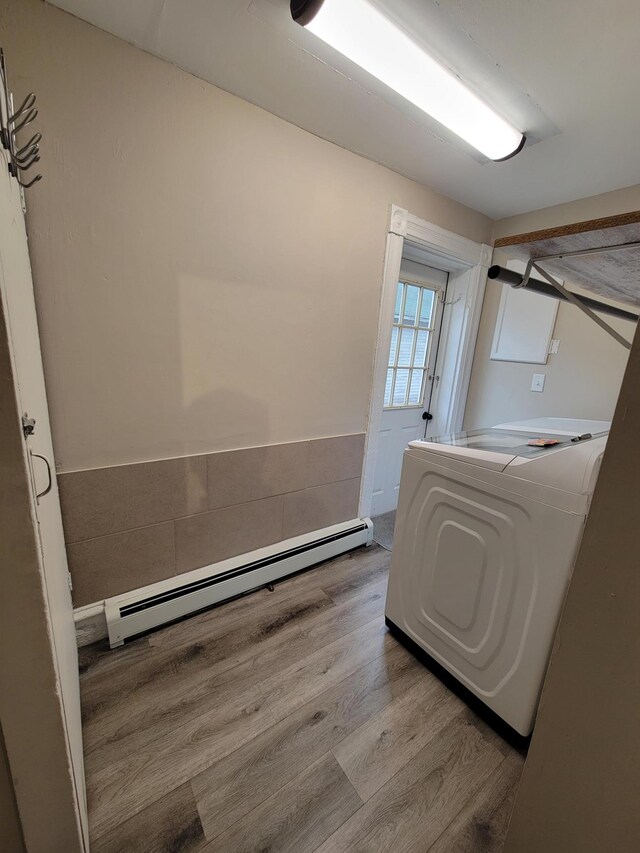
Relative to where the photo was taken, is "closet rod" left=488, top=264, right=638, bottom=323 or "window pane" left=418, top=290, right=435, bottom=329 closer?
"closet rod" left=488, top=264, right=638, bottom=323

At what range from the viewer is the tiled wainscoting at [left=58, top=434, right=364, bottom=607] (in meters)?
1.40

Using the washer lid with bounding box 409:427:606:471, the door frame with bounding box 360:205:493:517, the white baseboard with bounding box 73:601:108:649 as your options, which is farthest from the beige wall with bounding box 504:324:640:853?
the door frame with bounding box 360:205:493:517

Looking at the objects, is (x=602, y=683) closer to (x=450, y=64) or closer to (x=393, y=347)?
(x=450, y=64)

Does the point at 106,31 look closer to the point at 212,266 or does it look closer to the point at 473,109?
the point at 212,266

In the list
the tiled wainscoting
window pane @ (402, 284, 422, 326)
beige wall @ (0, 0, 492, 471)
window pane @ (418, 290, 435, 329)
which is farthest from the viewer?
window pane @ (418, 290, 435, 329)

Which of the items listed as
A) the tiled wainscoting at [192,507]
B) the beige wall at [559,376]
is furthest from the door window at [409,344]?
the tiled wainscoting at [192,507]

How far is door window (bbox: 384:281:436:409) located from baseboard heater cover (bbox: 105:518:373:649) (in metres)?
1.07

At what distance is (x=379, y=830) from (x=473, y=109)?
245cm

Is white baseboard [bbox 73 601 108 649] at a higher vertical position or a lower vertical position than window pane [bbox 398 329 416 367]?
lower

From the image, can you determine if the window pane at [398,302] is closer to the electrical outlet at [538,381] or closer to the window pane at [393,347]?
the window pane at [393,347]

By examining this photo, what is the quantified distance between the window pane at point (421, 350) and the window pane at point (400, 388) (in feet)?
0.44

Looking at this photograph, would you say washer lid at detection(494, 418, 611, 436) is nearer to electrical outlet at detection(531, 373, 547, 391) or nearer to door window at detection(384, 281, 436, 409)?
electrical outlet at detection(531, 373, 547, 391)

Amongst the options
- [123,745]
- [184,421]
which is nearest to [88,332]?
[184,421]

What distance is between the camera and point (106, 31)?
115 centimetres
